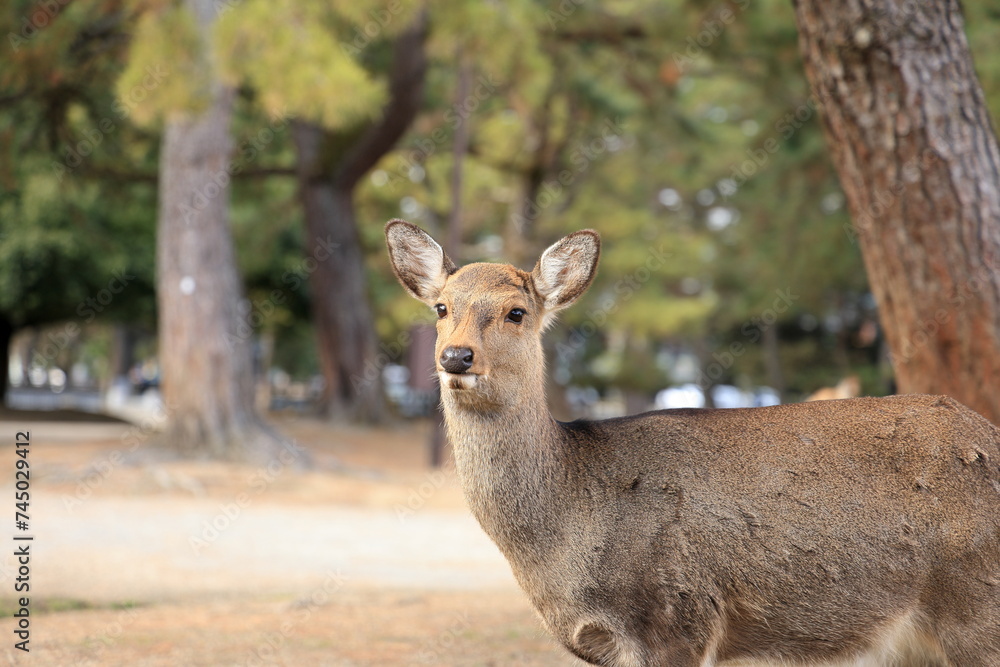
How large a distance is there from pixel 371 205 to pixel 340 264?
465 centimetres

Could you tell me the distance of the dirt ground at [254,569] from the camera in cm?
558

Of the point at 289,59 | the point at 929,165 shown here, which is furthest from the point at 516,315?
the point at 289,59

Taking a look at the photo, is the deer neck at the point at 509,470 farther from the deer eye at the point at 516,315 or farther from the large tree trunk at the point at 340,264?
the large tree trunk at the point at 340,264

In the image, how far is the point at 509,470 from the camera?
3.81 m

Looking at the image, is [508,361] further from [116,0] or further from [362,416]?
[362,416]

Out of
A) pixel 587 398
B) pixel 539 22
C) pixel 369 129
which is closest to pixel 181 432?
pixel 539 22

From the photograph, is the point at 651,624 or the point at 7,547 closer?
the point at 651,624

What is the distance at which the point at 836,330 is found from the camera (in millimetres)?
33219

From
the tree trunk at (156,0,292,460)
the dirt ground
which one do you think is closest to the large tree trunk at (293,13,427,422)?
the dirt ground

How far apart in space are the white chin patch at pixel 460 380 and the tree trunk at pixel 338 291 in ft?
67.2

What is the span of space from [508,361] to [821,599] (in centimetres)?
140

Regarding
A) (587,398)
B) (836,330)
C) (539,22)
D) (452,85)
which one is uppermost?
(452,85)

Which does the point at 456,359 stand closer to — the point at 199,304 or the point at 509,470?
the point at 509,470

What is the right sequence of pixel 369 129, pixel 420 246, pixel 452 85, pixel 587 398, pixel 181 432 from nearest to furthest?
pixel 420 246, pixel 181 432, pixel 369 129, pixel 452 85, pixel 587 398
